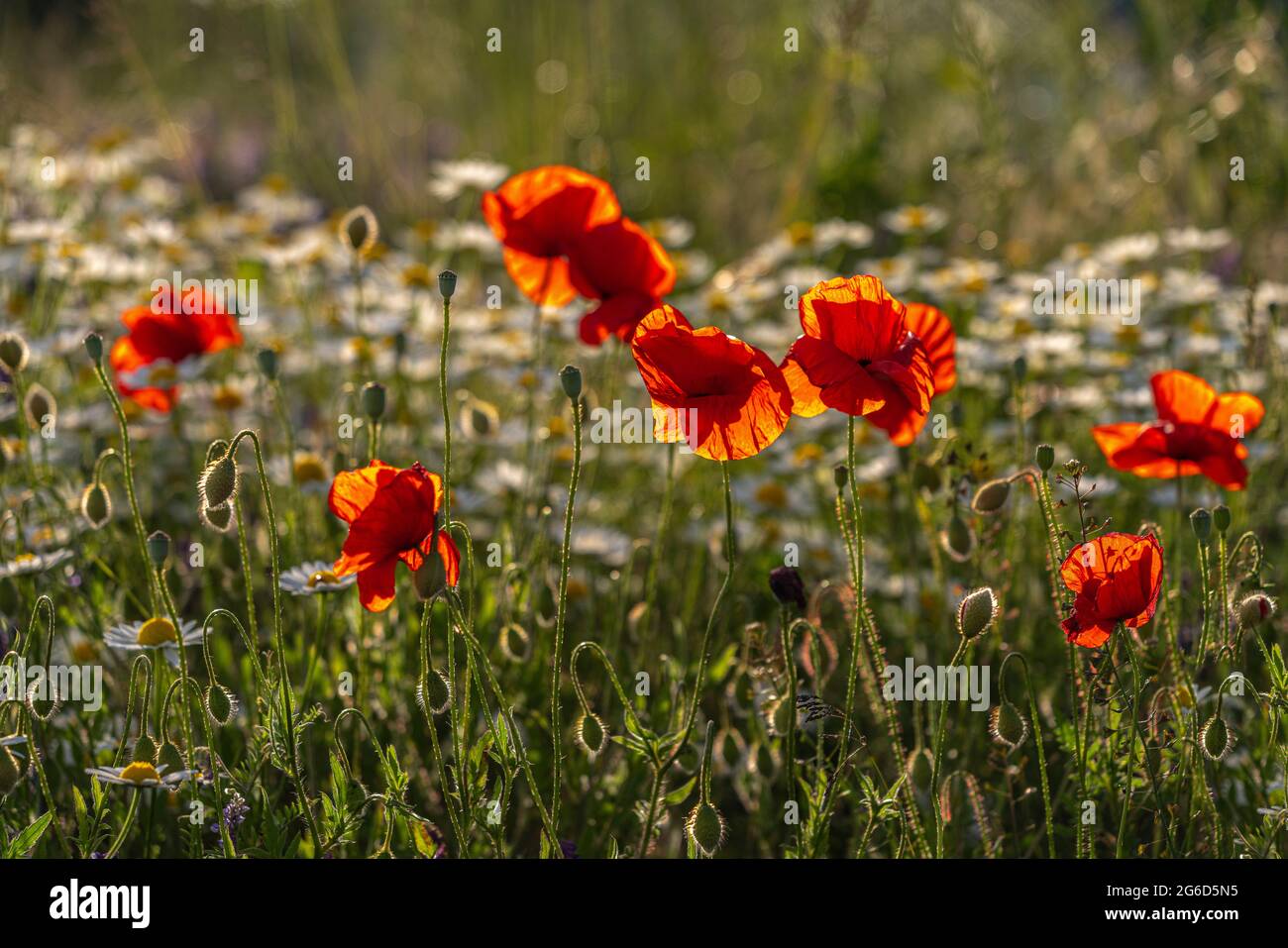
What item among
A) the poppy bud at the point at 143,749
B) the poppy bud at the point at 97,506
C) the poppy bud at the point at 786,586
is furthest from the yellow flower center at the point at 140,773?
the poppy bud at the point at 786,586

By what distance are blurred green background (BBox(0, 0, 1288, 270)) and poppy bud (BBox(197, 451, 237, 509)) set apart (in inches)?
75.0

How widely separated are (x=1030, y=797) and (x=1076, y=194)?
10.8 feet

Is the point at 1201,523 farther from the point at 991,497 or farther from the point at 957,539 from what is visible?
the point at 957,539

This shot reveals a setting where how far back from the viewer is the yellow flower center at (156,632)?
188 centimetres

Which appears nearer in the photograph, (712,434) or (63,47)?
(712,434)

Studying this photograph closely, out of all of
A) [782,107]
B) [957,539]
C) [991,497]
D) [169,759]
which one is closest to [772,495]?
→ [957,539]

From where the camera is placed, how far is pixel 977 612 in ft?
5.18

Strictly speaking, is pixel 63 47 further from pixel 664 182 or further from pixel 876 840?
pixel 876 840

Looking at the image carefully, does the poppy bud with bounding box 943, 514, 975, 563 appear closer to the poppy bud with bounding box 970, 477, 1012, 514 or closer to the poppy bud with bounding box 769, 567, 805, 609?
the poppy bud with bounding box 970, 477, 1012, 514

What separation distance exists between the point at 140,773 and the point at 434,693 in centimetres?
34

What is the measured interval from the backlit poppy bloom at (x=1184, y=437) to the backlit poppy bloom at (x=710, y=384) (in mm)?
551

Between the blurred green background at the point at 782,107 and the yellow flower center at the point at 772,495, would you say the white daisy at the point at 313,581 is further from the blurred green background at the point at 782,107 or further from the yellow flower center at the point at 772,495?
the blurred green background at the point at 782,107

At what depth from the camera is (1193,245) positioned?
11.7 feet
